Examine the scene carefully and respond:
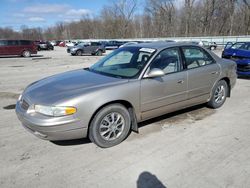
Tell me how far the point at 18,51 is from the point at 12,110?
1952cm

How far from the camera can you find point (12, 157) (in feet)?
11.1

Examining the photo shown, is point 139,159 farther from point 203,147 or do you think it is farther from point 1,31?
point 1,31

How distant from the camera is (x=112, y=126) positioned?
145 inches

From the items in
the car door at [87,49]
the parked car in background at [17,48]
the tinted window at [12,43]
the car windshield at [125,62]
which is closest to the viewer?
the car windshield at [125,62]

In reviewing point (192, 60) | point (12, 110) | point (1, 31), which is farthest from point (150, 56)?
point (1, 31)

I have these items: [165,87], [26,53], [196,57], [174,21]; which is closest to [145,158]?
[165,87]

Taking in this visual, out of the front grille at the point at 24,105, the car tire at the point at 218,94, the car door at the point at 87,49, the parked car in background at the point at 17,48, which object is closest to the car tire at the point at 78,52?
the car door at the point at 87,49

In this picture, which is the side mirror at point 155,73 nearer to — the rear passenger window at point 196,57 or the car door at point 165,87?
the car door at point 165,87

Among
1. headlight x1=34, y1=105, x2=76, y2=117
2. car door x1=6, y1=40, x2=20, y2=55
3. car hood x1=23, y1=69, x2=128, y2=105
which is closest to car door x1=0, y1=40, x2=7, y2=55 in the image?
car door x1=6, y1=40, x2=20, y2=55

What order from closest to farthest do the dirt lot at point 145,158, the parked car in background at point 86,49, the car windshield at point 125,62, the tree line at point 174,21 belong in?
1. the dirt lot at point 145,158
2. the car windshield at point 125,62
3. the parked car in background at point 86,49
4. the tree line at point 174,21

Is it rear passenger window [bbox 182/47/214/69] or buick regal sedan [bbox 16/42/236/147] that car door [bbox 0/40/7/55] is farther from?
rear passenger window [bbox 182/47/214/69]

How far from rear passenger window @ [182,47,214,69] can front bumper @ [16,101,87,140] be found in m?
2.54

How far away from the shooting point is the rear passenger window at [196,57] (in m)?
4.58

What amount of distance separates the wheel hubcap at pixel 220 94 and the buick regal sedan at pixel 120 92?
7.5 inches
